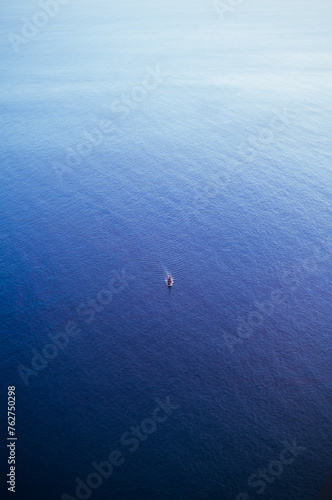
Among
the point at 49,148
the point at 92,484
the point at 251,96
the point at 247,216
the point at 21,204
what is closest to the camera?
the point at 92,484

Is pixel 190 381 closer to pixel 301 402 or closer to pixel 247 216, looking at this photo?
pixel 301 402

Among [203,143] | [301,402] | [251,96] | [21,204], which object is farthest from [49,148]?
[301,402]

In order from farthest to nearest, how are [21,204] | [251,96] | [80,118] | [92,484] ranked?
[251,96]
[80,118]
[21,204]
[92,484]

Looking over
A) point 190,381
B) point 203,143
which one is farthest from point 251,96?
point 190,381

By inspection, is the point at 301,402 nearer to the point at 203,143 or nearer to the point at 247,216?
the point at 247,216

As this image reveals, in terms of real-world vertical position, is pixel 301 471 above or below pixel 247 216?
below

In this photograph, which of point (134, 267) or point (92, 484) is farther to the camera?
point (134, 267)

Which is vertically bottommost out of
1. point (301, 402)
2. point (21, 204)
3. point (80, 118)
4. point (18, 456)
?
point (301, 402)
